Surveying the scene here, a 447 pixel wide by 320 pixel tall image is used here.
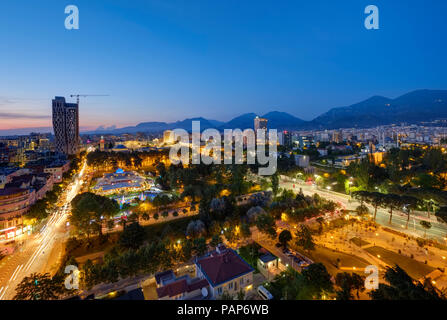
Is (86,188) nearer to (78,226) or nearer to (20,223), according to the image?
(20,223)

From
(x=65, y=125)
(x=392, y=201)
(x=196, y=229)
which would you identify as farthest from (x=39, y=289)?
(x=65, y=125)

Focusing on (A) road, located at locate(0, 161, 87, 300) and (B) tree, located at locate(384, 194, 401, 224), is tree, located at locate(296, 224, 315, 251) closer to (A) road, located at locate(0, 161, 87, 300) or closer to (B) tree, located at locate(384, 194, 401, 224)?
(B) tree, located at locate(384, 194, 401, 224)

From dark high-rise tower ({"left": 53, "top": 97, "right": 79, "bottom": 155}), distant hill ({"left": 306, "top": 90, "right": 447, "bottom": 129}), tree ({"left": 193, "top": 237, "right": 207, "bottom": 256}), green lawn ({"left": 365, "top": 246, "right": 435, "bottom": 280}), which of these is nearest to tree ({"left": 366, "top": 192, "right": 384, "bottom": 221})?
green lawn ({"left": 365, "top": 246, "right": 435, "bottom": 280})

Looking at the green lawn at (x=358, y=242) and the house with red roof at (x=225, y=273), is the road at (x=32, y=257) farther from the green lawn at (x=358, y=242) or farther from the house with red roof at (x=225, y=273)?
the green lawn at (x=358, y=242)

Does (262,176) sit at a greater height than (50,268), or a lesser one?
greater
